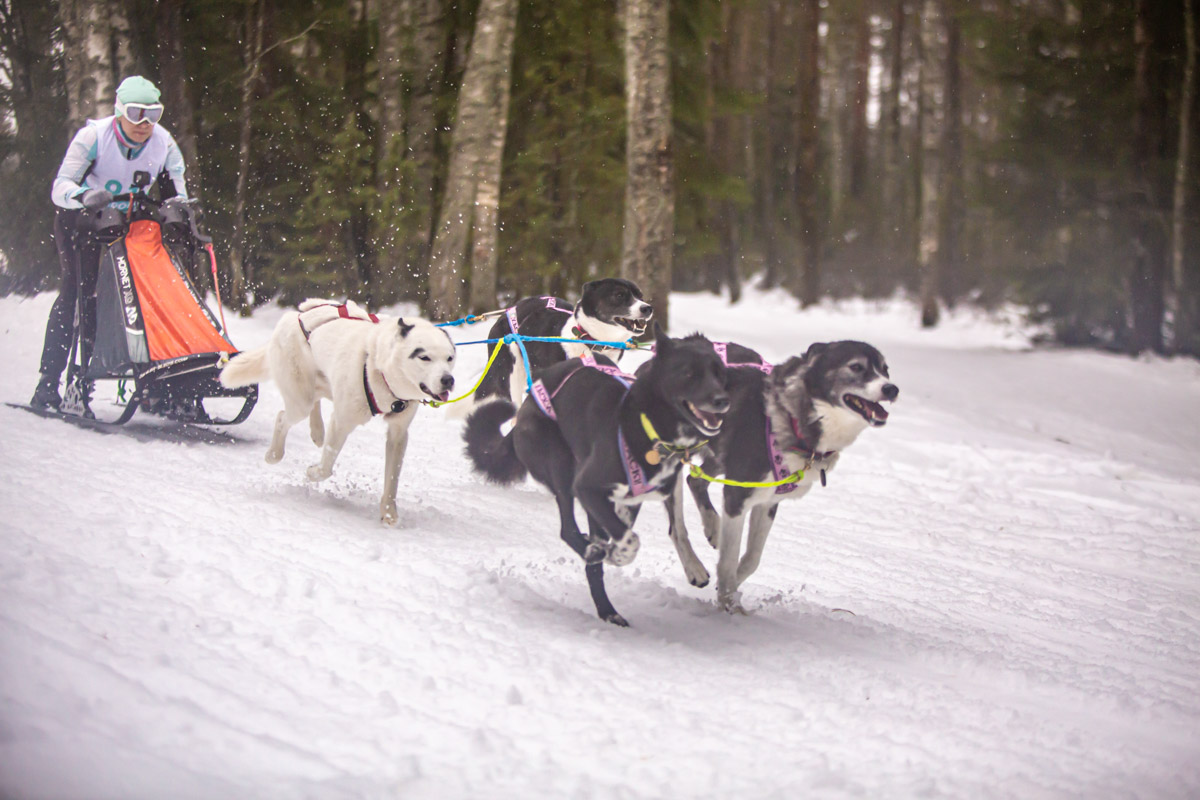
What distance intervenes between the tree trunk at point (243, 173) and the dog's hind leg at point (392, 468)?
278 inches

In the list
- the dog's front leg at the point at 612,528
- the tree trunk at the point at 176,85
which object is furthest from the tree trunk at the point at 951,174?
the dog's front leg at the point at 612,528

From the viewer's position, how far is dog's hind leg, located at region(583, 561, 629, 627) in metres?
3.35

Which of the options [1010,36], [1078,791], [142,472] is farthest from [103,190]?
[1010,36]

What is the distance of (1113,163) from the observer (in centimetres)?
1441

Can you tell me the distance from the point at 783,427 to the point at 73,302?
4766 mm

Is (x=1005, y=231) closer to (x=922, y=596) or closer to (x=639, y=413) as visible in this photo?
(x=922, y=596)

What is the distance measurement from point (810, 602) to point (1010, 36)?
1413 centimetres

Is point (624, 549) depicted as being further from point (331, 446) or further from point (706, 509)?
point (331, 446)

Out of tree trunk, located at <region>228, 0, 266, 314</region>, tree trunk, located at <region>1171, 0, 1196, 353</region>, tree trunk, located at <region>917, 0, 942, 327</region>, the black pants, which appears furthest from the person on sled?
tree trunk, located at <region>1171, 0, 1196, 353</region>

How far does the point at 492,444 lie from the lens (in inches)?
173

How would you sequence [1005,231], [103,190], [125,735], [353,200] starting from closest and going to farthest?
[125,735], [103,190], [353,200], [1005,231]

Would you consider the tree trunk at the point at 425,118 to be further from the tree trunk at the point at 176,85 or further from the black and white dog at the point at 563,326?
the black and white dog at the point at 563,326

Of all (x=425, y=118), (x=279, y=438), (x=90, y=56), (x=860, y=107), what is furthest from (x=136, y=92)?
(x=860, y=107)

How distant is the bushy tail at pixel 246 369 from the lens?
514 centimetres
